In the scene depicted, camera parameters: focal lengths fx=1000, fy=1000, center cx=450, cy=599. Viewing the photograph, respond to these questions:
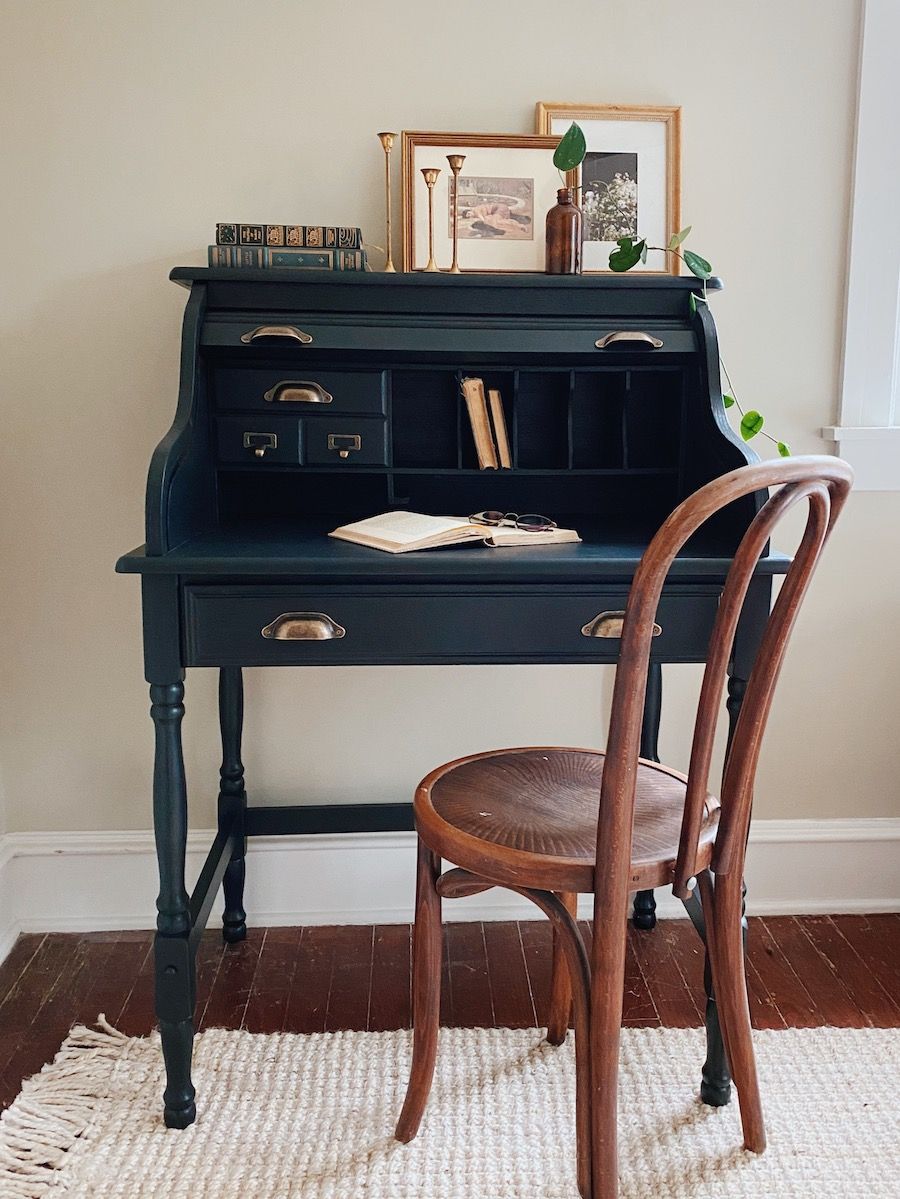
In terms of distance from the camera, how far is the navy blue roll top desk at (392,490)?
58.1 inches

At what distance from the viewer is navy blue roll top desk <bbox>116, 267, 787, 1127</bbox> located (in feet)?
4.84

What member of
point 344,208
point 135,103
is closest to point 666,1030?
point 344,208

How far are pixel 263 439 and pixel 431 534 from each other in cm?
49

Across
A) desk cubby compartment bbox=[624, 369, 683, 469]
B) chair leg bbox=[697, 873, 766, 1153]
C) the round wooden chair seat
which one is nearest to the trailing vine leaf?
desk cubby compartment bbox=[624, 369, 683, 469]

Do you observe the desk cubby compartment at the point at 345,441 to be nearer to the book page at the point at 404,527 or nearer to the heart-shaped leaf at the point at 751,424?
the book page at the point at 404,527

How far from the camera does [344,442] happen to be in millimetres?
1855

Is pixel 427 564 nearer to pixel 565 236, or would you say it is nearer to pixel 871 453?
pixel 565 236

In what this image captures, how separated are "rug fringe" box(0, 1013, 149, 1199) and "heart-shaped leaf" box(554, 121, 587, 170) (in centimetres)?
169

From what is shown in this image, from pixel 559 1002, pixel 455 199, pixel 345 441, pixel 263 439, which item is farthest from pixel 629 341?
pixel 559 1002

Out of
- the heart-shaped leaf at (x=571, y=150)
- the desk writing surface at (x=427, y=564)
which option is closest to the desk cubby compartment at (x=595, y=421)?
the heart-shaped leaf at (x=571, y=150)

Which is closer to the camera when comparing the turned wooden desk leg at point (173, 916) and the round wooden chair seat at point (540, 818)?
the round wooden chair seat at point (540, 818)

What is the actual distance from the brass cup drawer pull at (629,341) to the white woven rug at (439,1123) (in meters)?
1.20

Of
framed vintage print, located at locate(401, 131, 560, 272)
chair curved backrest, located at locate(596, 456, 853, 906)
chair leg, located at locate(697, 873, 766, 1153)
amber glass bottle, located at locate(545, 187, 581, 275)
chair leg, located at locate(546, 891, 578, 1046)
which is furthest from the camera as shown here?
framed vintage print, located at locate(401, 131, 560, 272)

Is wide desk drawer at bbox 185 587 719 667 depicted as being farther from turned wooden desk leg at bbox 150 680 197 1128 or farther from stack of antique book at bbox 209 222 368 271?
stack of antique book at bbox 209 222 368 271
